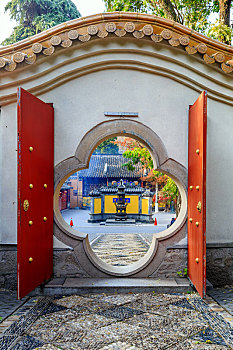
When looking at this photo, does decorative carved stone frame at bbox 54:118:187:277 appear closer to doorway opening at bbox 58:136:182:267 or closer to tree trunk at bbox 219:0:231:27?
doorway opening at bbox 58:136:182:267

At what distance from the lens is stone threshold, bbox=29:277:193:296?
12.2ft

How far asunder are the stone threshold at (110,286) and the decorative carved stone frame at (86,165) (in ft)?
0.71

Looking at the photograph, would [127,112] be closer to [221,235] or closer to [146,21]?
[146,21]

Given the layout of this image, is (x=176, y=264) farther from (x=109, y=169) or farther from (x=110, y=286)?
(x=109, y=169)

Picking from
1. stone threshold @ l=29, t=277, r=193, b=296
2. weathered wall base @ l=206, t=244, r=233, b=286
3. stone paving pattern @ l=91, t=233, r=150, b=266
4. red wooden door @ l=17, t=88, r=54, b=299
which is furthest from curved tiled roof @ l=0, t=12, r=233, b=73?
stone paving pattern @ l=91, t=233, r=150, b=266

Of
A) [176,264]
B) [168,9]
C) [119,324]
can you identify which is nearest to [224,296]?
[176,264]

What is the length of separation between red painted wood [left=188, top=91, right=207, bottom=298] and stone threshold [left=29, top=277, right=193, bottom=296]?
254 mm

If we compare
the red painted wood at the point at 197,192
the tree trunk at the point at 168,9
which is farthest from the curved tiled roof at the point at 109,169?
the red painted wood at the point at 197,192

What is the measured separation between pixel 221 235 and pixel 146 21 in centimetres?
321

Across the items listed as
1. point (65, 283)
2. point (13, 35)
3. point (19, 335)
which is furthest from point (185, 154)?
point (13, 35)

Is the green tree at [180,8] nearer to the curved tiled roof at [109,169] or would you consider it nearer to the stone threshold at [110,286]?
the stone threshold at [110,286]

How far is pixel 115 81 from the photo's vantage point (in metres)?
4.23

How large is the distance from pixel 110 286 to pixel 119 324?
85 cm

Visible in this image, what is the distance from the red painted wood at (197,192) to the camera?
3.39 meters
